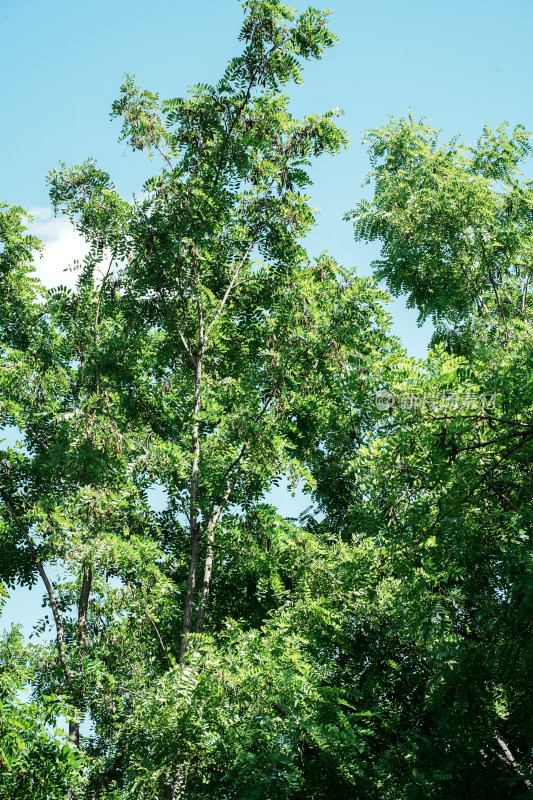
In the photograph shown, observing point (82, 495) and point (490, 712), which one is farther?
point (82, 495)

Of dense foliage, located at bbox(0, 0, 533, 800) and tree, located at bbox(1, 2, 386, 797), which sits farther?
tree, located at bbox(1, 2, 386, 797)

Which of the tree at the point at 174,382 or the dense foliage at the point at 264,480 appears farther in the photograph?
the tree at the point at 174,382

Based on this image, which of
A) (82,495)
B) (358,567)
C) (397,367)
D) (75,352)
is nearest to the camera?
(397,367)

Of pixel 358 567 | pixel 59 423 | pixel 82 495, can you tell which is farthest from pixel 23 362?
pixel 358 567

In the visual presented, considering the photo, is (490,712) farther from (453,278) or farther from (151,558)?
(453,278)

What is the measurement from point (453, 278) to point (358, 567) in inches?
267

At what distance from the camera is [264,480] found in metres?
9.49

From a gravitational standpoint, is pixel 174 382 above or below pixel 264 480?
above

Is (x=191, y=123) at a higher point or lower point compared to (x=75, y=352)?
higher

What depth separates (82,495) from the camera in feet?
26.7

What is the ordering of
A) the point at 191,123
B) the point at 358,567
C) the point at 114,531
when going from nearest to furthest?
the point at 358,567, the point at 114,531, the point at 191,123

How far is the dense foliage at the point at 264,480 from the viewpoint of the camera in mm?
6039

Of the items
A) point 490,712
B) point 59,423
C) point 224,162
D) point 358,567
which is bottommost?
point 490,712

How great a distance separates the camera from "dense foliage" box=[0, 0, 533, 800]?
604cm
